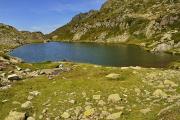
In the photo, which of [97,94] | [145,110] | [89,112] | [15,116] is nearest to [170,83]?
[145,110]

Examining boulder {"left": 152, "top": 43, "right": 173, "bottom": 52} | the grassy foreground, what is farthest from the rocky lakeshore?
boulder {"left": 152, "top": 43, "right": 173, "bottom": 52}

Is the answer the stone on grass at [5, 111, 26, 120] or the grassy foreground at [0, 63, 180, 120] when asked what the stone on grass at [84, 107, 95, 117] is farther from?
the stone on grass at [5, 111, 26, 120]

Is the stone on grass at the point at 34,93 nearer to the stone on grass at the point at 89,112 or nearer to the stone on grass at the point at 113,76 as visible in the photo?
the stone on grass at the point at 89,112

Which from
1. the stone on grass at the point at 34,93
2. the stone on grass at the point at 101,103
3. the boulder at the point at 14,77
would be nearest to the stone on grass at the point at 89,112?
the stone on grass at the point at 101,103

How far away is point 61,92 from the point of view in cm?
3897

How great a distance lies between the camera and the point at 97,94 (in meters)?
37.9

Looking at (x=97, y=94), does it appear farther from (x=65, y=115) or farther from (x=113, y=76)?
(x=113, y=76)

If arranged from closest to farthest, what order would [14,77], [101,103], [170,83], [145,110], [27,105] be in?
[145,110]
[101,103]
[27,105]
[170,83]
[14,77]

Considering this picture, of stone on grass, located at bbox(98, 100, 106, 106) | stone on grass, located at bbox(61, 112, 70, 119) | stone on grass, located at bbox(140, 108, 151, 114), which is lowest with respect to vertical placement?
stone on grass, located at bbox(61, 112, 70, 119)

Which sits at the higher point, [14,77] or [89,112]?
[14,77]

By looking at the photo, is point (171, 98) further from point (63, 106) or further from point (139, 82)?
point (63, 106)

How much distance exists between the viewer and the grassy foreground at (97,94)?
33.9m

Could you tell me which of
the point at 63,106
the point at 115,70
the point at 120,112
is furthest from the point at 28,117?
the point at 115,70

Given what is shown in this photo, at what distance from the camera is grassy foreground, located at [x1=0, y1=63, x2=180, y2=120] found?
33.9 m
